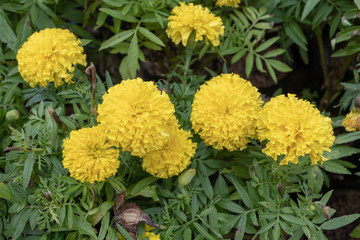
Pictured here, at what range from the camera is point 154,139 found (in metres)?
0.89

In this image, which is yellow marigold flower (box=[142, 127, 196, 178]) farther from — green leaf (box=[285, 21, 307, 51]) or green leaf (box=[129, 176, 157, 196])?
green leaf (box=[285, 21, 307, 51])

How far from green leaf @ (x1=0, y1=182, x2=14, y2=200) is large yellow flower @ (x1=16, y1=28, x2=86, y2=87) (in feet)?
1.10

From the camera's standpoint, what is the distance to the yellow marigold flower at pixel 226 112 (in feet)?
3.22

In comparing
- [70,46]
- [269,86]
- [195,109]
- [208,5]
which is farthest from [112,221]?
[269,86]

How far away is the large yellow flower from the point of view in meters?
1.11

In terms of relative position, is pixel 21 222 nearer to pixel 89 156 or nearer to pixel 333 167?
pixel 89 156

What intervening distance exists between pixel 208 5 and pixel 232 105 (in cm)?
64

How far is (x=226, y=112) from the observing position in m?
1.00

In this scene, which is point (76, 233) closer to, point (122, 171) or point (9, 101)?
point (122, 171)

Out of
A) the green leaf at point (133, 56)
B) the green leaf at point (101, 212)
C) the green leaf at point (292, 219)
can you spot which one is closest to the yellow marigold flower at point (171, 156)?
the green leaf at point (101, 212)

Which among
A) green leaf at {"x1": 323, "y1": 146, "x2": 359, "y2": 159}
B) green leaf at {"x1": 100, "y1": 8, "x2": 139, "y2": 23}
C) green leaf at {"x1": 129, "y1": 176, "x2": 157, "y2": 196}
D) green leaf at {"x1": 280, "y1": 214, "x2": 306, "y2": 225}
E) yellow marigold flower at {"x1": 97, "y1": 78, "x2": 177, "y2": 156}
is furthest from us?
green leaf at {"x1": 100, "y1": 8, "x2": 139, "y2": 23}

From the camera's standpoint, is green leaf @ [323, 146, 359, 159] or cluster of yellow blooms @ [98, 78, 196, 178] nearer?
cluster of yellow blooms @ [98, 78, 196, 178]

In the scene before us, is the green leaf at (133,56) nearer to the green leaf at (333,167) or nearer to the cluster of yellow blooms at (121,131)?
the cluster of yellow blooms at (121,131)

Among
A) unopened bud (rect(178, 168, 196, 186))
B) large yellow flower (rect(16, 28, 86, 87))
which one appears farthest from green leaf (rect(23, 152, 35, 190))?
unopened bud (rect(178, 168, 196, 186))
